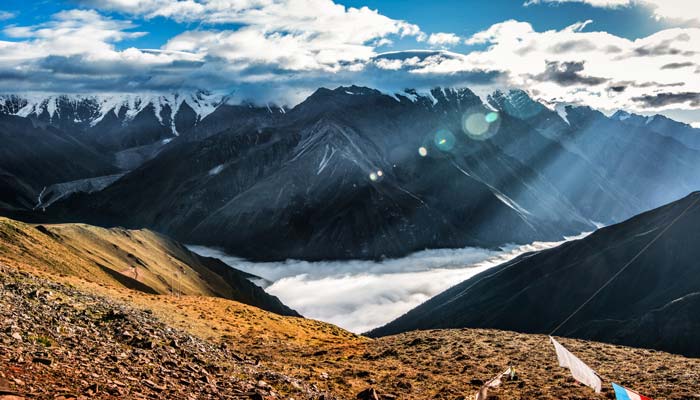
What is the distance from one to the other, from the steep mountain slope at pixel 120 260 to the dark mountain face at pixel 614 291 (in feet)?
254

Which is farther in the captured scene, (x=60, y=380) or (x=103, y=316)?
(x=103, y=316)

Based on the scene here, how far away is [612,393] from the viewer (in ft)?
96.8

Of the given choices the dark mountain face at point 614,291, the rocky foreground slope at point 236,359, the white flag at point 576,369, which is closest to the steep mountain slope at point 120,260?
the rocky foreground slope at point 236,359

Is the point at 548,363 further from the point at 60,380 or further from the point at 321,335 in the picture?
the point at 60,380

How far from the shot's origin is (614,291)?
5709 inches

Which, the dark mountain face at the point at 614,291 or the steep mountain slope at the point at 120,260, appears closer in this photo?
the steep mountain slope at the point at 120,260

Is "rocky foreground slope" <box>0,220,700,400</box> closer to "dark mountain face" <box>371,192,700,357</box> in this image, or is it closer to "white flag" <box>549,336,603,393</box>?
"white flag" <box>549,336,603,393</box>

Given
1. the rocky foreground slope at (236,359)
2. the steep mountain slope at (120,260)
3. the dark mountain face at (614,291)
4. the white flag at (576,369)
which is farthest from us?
the dark mountain face at (614,291)

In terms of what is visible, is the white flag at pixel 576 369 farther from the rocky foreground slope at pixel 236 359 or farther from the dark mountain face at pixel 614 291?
the dark mountain face at pixel 614 291

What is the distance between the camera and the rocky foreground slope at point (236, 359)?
1930 cm

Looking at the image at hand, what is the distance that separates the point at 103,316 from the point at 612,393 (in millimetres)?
27998

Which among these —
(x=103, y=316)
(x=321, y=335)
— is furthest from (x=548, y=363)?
(x=103, y=316)

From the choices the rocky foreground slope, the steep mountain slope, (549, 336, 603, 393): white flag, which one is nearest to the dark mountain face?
the steep mountain slope

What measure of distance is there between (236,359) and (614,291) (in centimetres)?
13951
